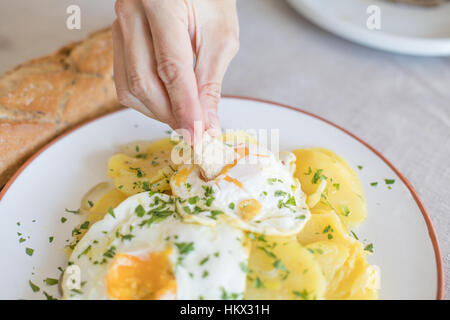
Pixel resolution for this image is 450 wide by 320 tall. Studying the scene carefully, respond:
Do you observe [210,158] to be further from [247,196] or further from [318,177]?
[318,177]

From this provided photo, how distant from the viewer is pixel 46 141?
2.49 metres

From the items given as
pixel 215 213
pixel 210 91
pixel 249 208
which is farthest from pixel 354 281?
pixel 210 91

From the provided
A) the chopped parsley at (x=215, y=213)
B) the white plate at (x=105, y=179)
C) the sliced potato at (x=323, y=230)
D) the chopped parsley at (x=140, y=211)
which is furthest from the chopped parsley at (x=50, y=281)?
the sliced potato at (x=323, y=230)

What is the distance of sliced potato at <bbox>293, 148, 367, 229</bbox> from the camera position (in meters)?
2.10

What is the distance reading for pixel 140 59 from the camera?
2000mm

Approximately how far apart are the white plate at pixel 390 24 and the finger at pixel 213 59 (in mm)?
1294

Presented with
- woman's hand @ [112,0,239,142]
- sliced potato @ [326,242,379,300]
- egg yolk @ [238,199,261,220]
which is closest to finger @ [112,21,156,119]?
woman's hand @ [112,0,239,142]

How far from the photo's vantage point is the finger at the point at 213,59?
82.6 inches

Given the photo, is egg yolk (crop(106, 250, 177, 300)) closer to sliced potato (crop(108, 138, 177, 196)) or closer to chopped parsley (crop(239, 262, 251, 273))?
chopped parsley (crop(239, 262, 251, 273))

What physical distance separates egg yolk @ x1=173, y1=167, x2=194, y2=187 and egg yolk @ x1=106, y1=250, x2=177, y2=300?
41 centimetres
